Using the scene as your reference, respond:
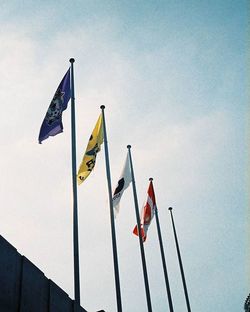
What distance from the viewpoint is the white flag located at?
54.0 ft

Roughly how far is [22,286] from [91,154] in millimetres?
8198

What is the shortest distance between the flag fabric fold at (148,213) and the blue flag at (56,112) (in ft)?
25.8

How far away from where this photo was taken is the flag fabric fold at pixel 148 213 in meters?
18.6

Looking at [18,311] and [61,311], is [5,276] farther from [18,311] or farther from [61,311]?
[61,311]

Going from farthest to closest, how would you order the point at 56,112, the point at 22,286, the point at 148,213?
the point at 148,213
the point at 56,112
the point at 22,286

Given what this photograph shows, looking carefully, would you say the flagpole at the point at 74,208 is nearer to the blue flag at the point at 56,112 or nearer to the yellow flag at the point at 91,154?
the blue flag at the point at 56,112

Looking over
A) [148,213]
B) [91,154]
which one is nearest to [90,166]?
[91,154]

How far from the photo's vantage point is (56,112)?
14.2 metres

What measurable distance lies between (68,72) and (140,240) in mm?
8961

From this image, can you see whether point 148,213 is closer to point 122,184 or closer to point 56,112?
point 122,184

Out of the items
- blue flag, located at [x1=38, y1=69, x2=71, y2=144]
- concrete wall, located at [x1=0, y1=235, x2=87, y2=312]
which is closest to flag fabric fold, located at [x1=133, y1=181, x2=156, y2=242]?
blue flag, located at [x1=38, y1=69, x2=71, y2=144]

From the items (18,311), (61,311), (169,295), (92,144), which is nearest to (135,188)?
(92,144)

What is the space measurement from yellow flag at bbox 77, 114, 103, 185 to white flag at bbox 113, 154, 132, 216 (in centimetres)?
243

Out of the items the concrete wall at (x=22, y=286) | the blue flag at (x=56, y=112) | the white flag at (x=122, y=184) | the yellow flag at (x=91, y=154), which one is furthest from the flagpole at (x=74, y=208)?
the white flag at (x=122, y=184)
